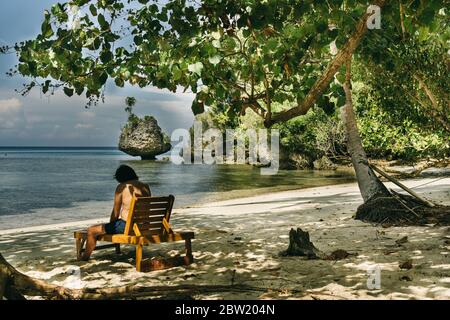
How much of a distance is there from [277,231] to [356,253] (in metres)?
3.16

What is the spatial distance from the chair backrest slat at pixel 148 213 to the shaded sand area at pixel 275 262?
2.45 ft

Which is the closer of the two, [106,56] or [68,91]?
[106,56]

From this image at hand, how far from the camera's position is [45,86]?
730 centimetres

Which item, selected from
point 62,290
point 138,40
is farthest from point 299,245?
point 138,40

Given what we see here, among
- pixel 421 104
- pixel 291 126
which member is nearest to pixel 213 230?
pixel 421 104

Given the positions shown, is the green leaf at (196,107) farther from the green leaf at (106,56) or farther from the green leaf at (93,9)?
the green leaf at (93,9)

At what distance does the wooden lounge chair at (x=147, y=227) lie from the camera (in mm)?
7785

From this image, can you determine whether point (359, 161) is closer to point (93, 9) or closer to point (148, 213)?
point (148, 213)

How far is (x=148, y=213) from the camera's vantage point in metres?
7.98

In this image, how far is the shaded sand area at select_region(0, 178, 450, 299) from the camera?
6371 mm

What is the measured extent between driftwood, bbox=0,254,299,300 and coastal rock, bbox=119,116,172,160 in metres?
114

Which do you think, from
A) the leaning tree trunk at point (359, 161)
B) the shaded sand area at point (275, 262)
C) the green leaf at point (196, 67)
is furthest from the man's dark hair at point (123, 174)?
the leaning tree trunk at point (359, 161)

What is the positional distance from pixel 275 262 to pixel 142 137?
11371 centimetres
